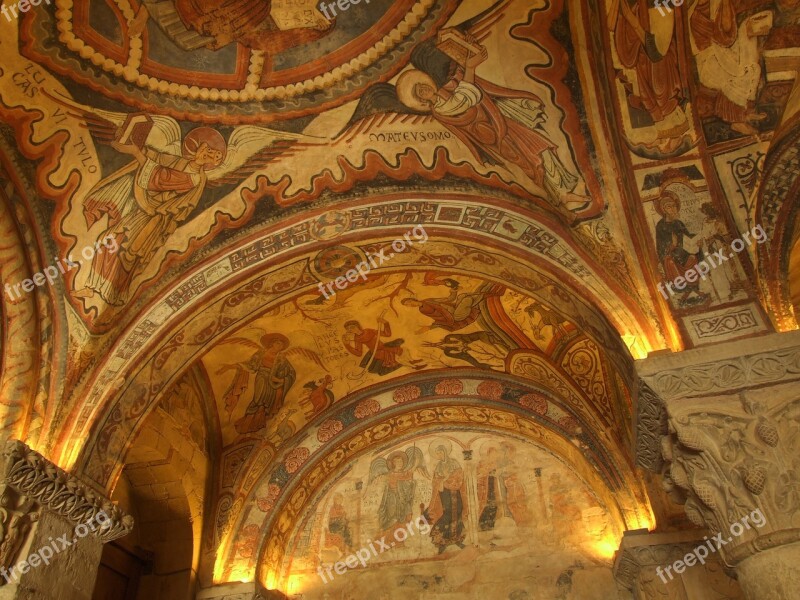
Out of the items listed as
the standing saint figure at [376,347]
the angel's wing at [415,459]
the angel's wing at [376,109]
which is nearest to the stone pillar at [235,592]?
the angel's wing at [415,459]

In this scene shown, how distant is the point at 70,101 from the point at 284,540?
574cm

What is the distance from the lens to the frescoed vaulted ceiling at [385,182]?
5027 millimetres

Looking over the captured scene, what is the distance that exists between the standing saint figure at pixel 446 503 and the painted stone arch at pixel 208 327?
3.19m

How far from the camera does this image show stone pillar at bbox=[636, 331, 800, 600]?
3.88 metres

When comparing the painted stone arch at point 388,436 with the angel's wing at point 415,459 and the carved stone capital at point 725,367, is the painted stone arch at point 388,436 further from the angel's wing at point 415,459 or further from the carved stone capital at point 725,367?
the carved stone capital at point 725,367

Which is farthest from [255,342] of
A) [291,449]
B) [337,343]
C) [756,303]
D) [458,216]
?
[756,303]

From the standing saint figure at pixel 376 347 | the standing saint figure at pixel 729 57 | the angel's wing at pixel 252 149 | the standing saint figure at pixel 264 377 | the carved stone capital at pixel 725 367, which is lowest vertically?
the carved stone capital at pixel 725 367

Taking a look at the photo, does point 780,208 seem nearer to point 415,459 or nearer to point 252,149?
point 252,149

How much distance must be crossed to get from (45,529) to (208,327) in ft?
7.45

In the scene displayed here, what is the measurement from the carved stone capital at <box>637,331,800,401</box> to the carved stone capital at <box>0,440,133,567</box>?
4475mm

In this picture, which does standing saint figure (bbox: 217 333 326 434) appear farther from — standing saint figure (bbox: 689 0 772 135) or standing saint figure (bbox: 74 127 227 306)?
standing saint figure (bbox: 689 0 772 135)

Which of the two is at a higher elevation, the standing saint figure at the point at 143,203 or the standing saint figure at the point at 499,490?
Answer: the standing saint figure at the point at 143,203

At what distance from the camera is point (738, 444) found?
4.19m

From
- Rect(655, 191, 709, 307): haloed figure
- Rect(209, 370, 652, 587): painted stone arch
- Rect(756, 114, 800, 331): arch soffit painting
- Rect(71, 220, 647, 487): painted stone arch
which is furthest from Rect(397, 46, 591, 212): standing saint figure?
Rect(209, 370, 652, 587): painted stone arch
